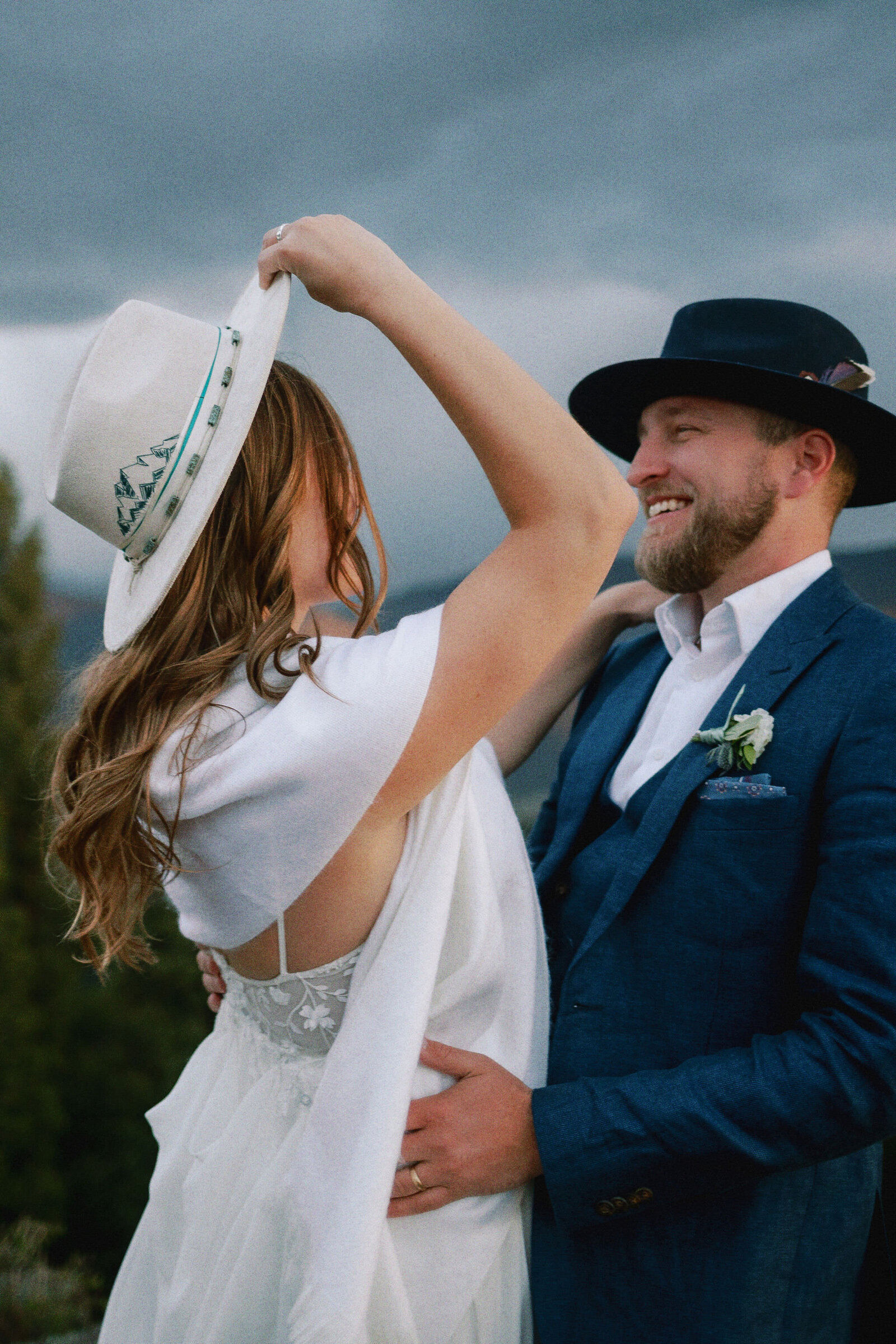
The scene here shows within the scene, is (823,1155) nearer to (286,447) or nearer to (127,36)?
(286,447)

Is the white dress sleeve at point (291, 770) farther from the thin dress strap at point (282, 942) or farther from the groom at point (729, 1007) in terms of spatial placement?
the groom at point (729, 1007)

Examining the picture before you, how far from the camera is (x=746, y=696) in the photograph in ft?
4.78

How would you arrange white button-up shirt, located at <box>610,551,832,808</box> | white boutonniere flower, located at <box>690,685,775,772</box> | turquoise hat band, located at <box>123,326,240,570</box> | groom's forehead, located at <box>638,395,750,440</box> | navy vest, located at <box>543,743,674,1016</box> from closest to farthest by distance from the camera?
turquoise hat band, located at <box>123,326,240,570</box> < white boutonniere flower, located at <box>690,685,775,772</box> < navy vest, located at <box>543,743,674,1016</box> < white button-up shirt, located at <box>610,551,832,808</box> < groom's forehead, located at <box>638,395,750,440</box>

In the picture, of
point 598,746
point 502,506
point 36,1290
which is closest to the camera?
point 502,506

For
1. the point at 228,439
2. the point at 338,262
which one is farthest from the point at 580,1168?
the point at 338,262

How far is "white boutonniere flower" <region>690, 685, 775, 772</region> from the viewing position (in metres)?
1.36

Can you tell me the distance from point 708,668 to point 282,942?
2.88 feet

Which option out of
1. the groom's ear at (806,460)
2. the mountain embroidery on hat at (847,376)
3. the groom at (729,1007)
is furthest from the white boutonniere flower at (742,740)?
the mountain embroidery on hat at (847,376)

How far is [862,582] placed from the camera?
2.56m

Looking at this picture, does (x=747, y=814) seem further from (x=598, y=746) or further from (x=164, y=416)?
(x=164, y=416)

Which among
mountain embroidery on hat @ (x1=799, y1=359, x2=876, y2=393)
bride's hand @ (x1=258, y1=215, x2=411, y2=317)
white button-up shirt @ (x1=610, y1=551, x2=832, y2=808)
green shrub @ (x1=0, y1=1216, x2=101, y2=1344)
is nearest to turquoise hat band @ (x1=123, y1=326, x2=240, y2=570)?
bride's hand @ (x1=258, y1=215, x2=411, y2=317)

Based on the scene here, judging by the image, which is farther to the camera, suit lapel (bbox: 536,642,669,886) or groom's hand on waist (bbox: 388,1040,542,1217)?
suit lapel (bbox: 536,642,669,886)

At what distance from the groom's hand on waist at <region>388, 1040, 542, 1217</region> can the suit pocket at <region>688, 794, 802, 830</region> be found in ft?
1.44

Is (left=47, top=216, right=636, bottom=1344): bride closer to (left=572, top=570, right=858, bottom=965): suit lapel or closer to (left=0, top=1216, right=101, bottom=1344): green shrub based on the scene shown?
(left=572, top=570, right=858, bottom=965): suit lapel
